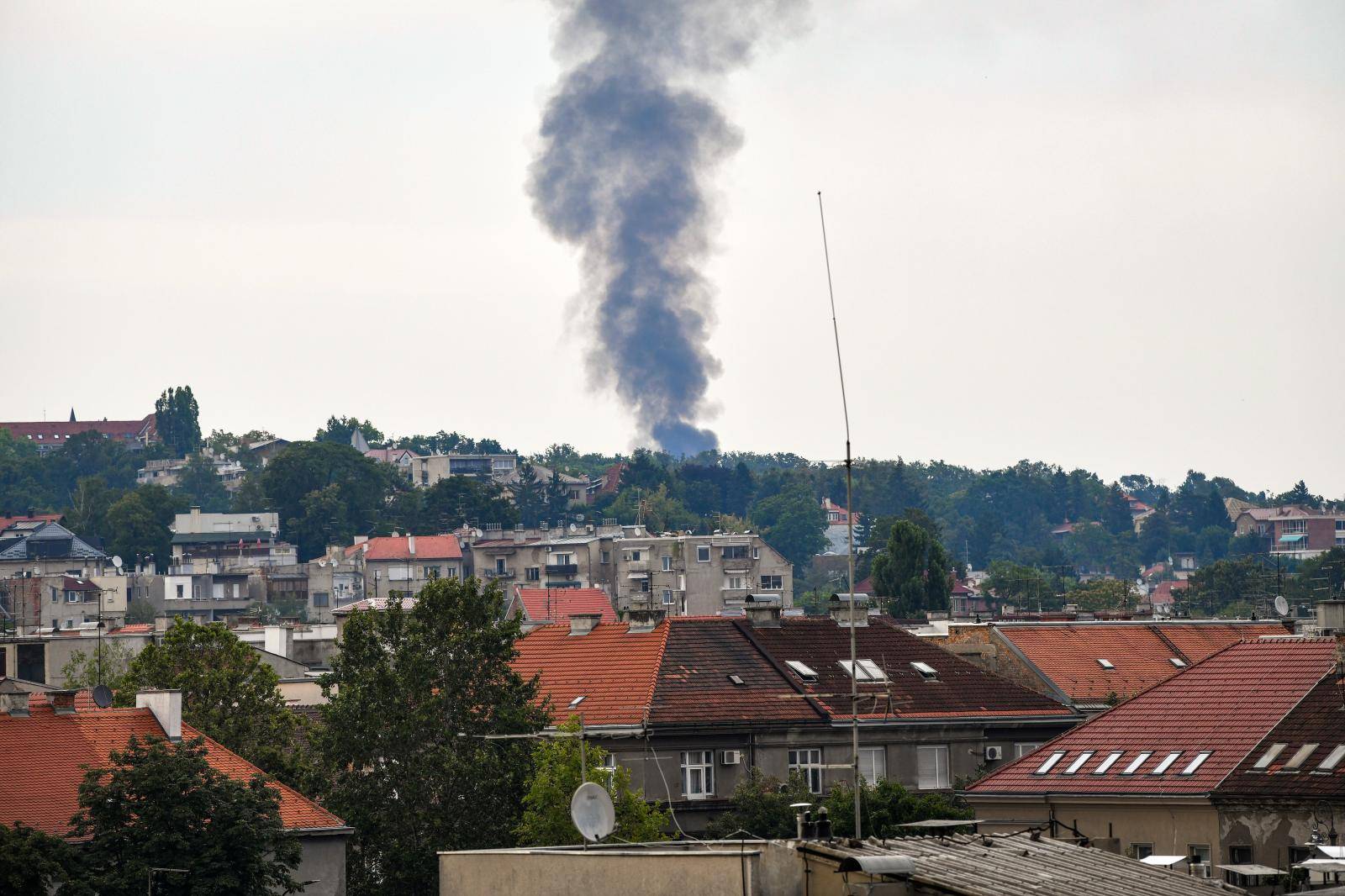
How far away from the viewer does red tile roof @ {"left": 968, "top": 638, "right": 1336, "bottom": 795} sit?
134ft

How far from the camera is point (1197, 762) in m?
40.7

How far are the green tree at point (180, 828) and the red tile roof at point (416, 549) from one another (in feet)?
495

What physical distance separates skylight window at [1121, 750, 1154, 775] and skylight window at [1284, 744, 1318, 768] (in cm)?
282

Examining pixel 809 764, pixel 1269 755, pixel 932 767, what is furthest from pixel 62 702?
pixel 1269 755

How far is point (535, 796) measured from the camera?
1838 inches

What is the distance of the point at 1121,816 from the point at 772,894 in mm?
22556

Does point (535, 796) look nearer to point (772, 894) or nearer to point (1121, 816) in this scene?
point (1121, 816)

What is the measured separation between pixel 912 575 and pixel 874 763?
274 feet

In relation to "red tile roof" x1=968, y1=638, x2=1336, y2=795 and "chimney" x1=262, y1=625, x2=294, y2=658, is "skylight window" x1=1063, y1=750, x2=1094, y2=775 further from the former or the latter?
"chimney" x1=262, y1=625, x2=294, y2=658

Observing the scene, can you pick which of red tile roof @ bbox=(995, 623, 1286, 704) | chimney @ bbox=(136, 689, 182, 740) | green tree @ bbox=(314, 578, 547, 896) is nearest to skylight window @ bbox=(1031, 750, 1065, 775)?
green tree @ bbox=(314, 578, 547, 896)

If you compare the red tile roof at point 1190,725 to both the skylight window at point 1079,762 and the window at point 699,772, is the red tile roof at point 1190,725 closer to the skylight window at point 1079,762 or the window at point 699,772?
the skylight window at point 1079,762

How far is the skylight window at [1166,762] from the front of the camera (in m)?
41.0

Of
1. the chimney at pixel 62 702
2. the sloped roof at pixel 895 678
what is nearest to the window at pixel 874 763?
the sloped roof at pixel 895 678

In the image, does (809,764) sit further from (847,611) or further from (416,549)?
(416,549)
